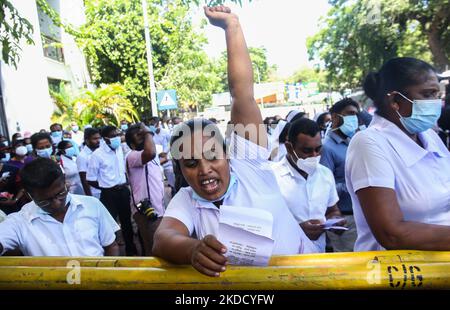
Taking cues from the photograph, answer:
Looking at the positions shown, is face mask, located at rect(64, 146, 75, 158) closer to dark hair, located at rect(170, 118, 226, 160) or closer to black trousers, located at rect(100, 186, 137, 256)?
black trousers, located at rect(100, 186, 137, 256)

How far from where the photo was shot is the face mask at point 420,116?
153 cm

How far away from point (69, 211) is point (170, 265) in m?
1.10

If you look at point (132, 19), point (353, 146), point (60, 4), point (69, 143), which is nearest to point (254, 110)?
point (353, 146)

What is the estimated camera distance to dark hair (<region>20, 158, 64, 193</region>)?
6.81ft

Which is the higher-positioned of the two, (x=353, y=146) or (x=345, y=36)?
(x=345, y=36)

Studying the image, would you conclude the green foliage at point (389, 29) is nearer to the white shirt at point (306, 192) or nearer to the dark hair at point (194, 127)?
the white shirt at point (306, 192)

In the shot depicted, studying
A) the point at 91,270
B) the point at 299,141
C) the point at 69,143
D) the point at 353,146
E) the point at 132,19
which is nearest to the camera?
the point at 91,270

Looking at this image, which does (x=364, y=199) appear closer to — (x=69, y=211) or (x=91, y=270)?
(x=91, y=270)

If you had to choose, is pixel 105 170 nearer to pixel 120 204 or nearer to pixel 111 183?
pixel 111 183

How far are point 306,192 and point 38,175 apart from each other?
1.54 meters

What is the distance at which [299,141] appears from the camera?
2715 millimetres

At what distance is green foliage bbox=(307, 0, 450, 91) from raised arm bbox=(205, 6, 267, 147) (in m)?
12.4

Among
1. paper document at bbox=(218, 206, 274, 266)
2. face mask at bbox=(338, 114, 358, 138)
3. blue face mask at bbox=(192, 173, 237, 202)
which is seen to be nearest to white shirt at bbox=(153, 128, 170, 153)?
face mask at bbox=(338, 114, 358, 138)

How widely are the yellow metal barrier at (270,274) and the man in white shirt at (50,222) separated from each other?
76 cm
